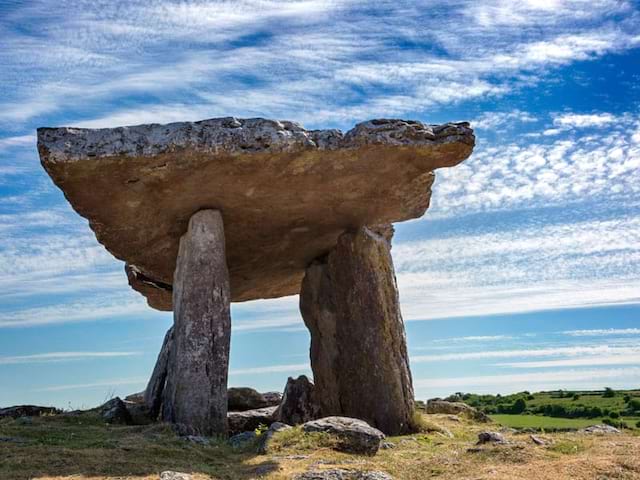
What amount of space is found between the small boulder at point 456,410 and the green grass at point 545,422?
37cm

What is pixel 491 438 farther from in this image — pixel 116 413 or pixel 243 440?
pixel 116 413

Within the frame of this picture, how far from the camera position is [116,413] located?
44.3 feet

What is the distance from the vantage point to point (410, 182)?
13406 mm

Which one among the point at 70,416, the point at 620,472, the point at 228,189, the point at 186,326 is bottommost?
the point at 620,472

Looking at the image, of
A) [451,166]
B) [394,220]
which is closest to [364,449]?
[451,166]

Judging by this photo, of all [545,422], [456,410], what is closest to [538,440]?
[545,422]

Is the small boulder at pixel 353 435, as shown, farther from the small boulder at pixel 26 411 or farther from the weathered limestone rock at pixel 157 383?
the small boulder at pixel 26 411

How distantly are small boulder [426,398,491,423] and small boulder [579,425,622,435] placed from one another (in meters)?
3.52

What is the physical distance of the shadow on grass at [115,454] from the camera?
28.1 ft

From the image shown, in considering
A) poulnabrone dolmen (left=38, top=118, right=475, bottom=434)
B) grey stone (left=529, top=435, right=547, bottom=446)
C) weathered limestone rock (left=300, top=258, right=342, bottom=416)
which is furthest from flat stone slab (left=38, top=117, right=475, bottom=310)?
grey stone (left=529, top=435, right=547, bottom=446)

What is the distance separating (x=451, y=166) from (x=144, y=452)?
21.7ft

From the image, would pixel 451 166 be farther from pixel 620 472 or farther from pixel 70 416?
pixel 70 416

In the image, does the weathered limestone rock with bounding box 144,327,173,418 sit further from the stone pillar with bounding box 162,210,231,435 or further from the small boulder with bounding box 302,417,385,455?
the small boulder with bounding box 302,417,385,455

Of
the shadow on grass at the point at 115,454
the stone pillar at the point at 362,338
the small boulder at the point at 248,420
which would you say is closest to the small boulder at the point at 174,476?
the shadow on grass at the point at 115,454
